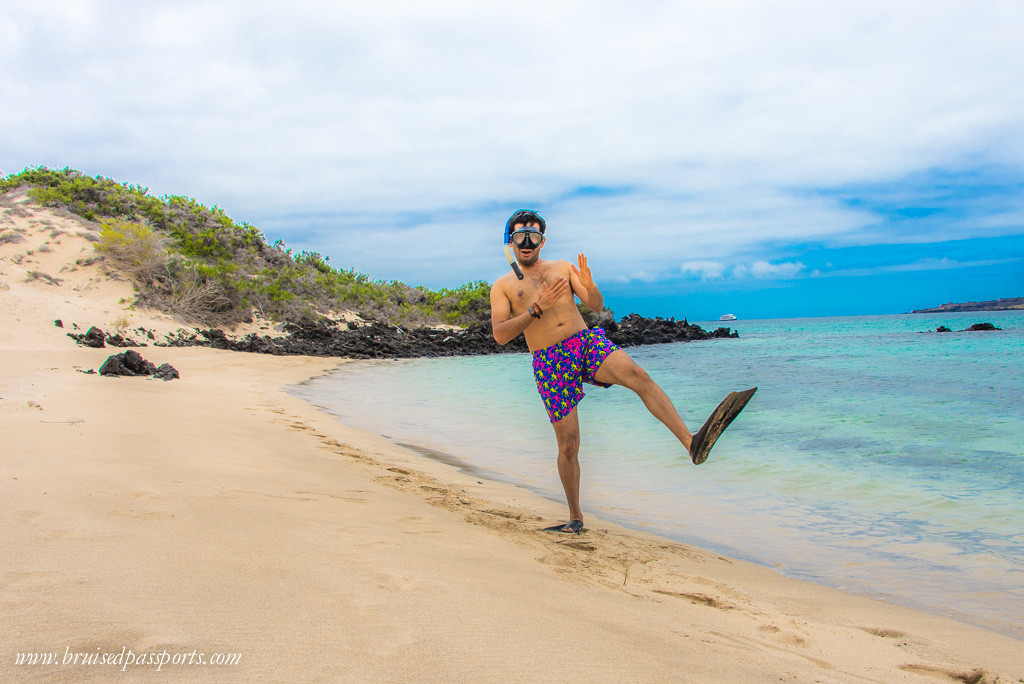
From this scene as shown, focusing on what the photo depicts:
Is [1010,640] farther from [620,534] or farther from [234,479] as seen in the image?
[234,479]

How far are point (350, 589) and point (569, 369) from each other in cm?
227

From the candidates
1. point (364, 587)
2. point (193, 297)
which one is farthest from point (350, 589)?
point (193, 297)

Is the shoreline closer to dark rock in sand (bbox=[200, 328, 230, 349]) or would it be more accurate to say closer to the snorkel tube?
the snorkel tube

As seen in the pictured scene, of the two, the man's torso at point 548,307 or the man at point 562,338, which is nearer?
the man at point 562,338

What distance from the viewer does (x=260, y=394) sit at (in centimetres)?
1023

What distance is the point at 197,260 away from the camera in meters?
25.4

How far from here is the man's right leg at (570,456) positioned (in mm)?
4070

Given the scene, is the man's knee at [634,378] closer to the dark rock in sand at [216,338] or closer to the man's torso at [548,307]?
the man's torso at [548,307]

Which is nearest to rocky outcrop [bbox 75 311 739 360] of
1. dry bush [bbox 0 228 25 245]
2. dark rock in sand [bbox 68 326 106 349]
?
dark rock in sand [bbox 68 326 106 349]

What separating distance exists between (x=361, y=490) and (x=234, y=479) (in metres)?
0.87

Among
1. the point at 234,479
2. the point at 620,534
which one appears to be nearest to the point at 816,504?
the point at 620,534

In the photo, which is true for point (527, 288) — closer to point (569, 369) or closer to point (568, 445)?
point (569, 369)

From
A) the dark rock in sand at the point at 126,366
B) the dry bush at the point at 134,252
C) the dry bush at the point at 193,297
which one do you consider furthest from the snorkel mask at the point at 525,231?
the dry bush at the point at 134,252

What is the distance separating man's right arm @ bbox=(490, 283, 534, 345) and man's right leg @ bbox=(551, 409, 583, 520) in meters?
0.69
